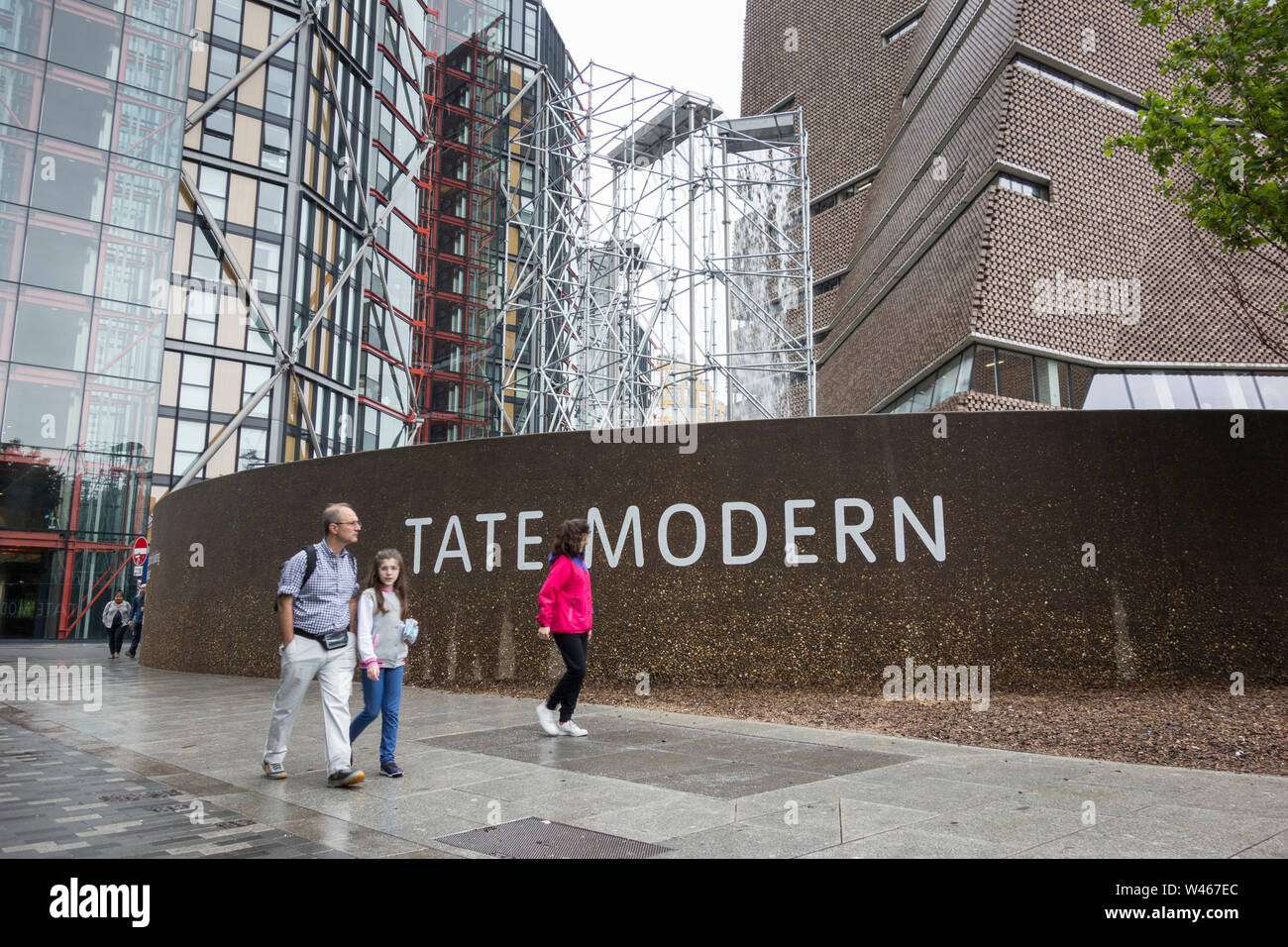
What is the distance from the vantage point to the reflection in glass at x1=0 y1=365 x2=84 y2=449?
2620 cm

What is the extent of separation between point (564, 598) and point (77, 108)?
29260 mm

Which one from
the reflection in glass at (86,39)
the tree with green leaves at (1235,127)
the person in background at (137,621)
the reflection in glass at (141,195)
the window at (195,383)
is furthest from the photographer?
the window at (195,383)

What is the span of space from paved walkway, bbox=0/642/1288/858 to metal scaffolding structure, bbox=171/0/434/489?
21.6 m

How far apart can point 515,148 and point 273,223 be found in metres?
16.2

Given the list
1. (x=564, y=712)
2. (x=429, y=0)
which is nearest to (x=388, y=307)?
(x=429, y=0)

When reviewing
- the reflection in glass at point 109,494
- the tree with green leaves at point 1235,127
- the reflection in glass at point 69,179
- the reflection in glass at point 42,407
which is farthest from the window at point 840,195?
the tree with green leaves at point 1235,127

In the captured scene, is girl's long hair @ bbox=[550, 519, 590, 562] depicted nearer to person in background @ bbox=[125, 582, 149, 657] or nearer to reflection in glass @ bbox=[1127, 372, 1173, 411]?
person in background @ bbox=[125, 582, 149, 657]

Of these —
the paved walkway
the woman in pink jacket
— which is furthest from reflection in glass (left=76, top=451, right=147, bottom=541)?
the woman in pink jacket

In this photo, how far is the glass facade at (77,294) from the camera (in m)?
26.4

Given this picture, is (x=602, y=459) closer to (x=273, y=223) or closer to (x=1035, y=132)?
(x=1035, y=132)

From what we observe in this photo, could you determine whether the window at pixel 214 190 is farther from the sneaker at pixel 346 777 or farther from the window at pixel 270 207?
the sneaker at pixel 346 777

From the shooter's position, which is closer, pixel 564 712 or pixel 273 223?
pixel 564 712

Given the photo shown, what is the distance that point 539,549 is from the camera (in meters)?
9.82

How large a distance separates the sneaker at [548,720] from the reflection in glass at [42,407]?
25.9m
